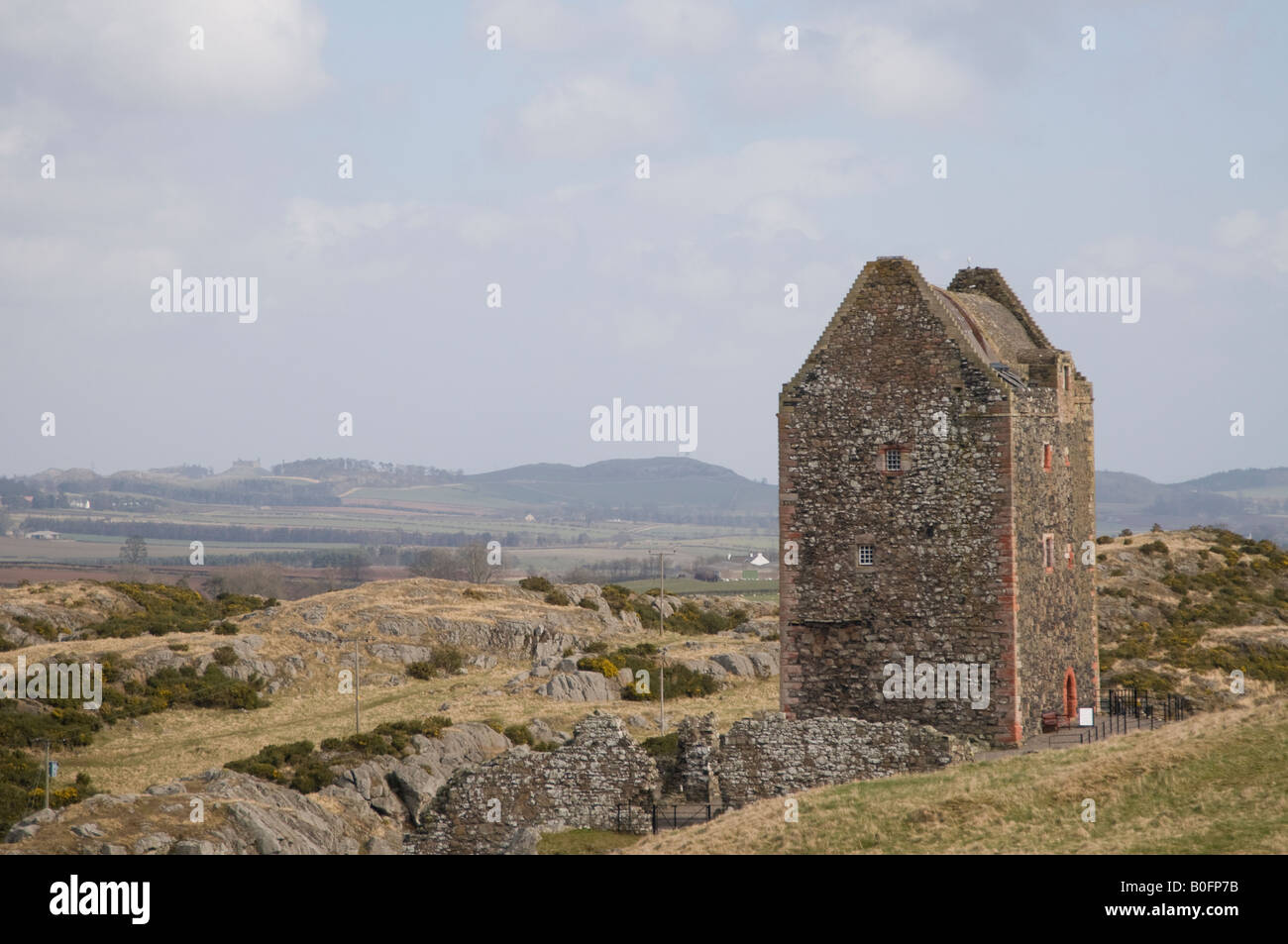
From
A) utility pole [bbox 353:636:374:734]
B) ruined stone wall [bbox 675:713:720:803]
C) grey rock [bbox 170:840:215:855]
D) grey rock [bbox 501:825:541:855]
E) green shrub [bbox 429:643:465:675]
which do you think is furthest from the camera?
green shrub [bbox 429:643:465:675]

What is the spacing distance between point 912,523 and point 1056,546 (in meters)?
5.47

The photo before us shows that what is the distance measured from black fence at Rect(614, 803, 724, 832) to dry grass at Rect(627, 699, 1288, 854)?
1.01 metres

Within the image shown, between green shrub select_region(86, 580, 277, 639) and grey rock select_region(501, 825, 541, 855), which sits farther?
green shrub select_region(86, 580, 277, 639)

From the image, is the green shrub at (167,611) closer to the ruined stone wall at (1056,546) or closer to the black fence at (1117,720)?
the black fence at (1117,720)

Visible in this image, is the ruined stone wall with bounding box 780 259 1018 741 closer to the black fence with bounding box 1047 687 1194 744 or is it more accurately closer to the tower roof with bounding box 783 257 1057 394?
the tower roof with bounding box 783 257 1057 394

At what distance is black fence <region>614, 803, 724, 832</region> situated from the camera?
28.8 metres

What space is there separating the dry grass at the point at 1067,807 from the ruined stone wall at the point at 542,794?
1.76 m

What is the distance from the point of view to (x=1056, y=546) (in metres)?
35.6

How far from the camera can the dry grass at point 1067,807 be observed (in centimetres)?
2252

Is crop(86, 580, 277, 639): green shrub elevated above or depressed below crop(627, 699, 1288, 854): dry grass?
below

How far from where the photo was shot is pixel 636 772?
95.9 feet

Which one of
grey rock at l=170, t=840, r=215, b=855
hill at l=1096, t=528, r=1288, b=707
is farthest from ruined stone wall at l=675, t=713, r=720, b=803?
hill at l=1096, t=528, r=1288, b=707
